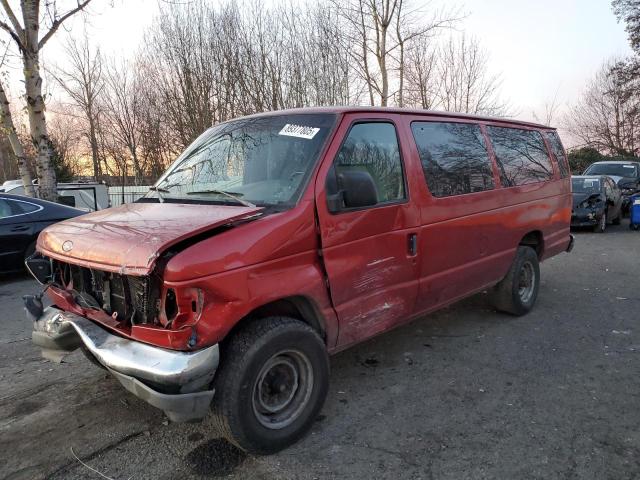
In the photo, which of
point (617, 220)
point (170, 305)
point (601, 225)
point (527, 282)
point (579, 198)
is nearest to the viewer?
point (170, 305)

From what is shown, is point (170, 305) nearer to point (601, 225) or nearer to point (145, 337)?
point (145, 337)

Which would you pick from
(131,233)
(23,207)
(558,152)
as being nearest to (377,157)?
(131,233)

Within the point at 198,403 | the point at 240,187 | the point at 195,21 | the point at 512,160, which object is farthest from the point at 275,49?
the point at 198,403

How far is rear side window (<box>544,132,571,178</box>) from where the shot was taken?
5.76 meters

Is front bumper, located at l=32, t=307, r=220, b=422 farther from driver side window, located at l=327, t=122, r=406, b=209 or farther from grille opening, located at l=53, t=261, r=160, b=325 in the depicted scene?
driver side window, located at l=327, t=122, r=406, b=209

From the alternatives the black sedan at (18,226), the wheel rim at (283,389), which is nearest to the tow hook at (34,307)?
the wheel rim at (283,389)

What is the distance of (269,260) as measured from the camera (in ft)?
8.86

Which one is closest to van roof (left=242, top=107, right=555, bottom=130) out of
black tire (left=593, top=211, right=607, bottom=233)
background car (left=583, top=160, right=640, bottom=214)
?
black tire (left=593, top=211, right=607, bottom=233)

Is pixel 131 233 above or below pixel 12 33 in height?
below

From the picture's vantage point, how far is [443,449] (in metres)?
2.86

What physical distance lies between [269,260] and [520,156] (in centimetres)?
355

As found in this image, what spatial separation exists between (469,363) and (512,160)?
2.17 metres

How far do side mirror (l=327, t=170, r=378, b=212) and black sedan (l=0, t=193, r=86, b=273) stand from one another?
661cm

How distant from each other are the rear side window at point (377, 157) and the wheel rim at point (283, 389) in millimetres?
1256
